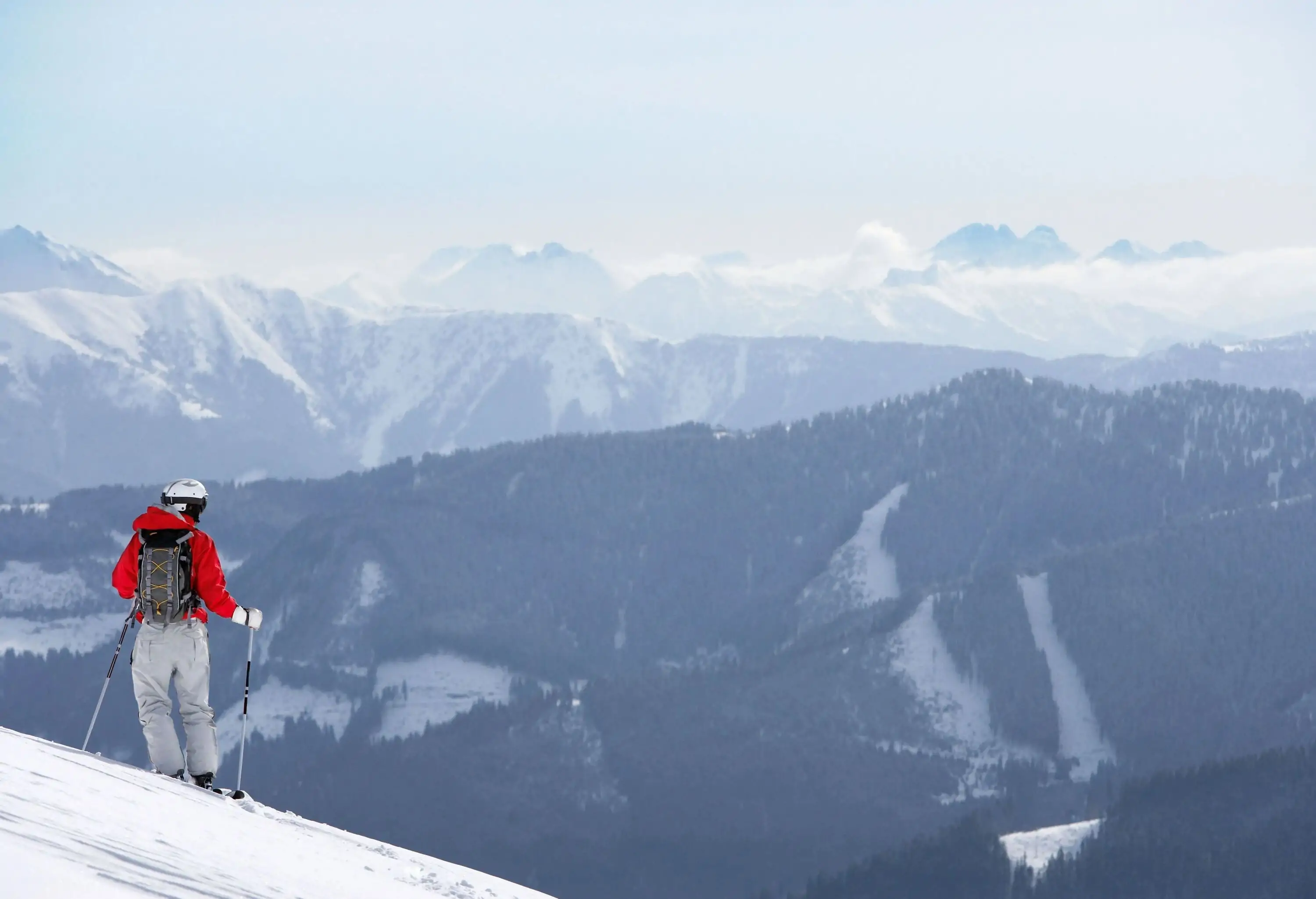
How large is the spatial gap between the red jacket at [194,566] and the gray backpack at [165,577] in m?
0.10

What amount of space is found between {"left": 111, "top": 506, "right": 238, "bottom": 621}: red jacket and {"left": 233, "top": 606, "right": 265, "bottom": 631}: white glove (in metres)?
0.37

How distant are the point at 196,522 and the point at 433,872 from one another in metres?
10.1

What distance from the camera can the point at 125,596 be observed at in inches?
1337

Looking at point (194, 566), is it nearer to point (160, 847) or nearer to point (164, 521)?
point (164, 521)

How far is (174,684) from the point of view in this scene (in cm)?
3369

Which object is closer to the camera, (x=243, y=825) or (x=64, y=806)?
(x=64, y=806)

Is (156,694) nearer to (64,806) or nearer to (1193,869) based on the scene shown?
(64,806)

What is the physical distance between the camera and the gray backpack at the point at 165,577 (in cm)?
3228

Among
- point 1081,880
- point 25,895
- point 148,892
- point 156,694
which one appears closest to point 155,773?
point 156,694

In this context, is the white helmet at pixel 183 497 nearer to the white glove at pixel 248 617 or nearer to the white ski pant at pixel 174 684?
the white glove at pixel 248 617

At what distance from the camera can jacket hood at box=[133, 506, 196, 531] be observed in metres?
32.4

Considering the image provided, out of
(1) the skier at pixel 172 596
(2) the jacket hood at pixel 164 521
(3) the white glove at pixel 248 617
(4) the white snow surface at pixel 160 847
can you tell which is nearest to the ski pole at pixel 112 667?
(1) the skier at pixel 172 596

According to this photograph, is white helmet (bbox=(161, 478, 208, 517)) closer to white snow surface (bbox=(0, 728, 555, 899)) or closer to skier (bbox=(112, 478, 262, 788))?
skier (bbox=(112, 478, 262, 788))

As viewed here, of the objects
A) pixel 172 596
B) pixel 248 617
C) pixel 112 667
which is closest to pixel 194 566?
pixel 172 596
